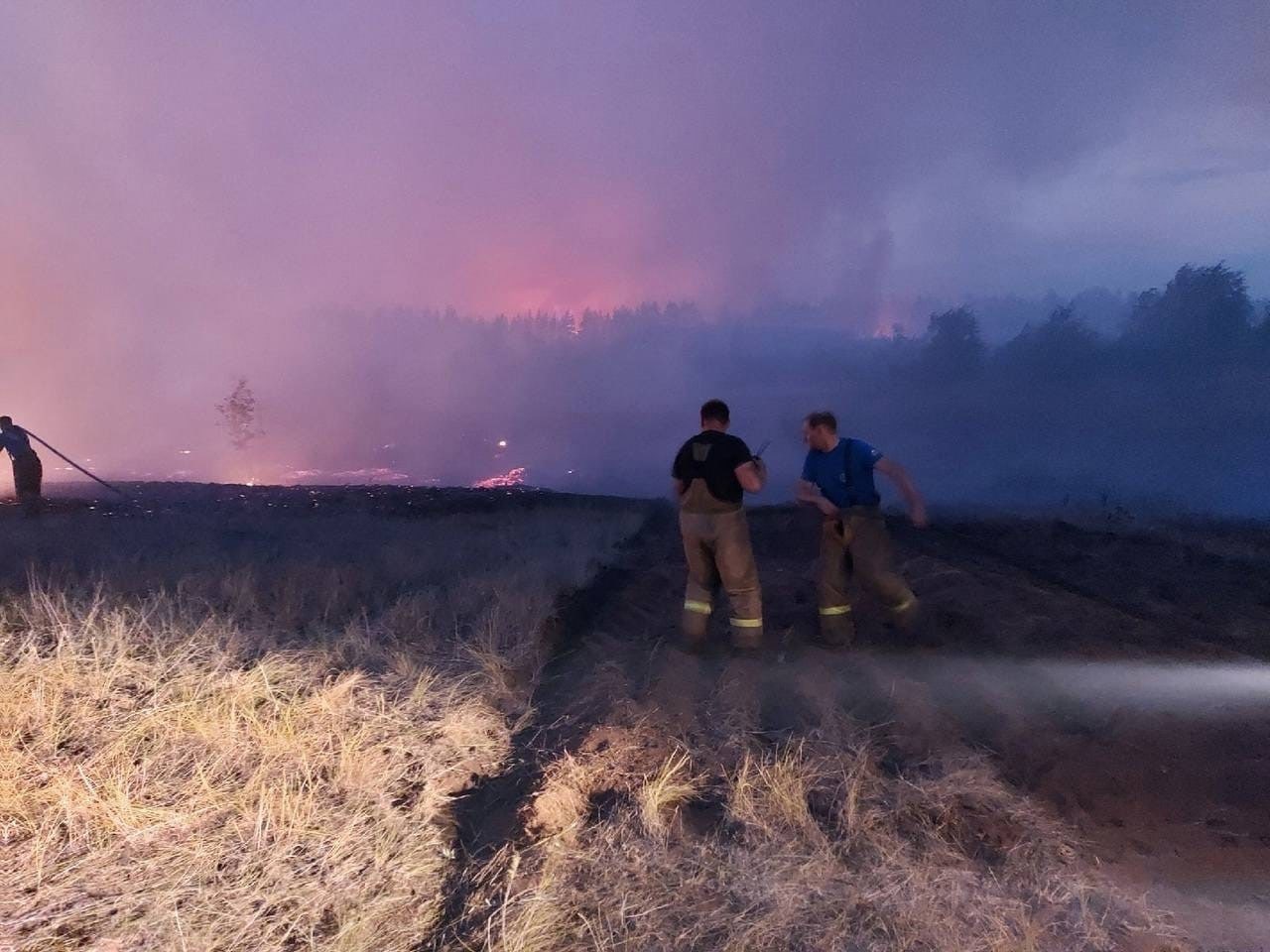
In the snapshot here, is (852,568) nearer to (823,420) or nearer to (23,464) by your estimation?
Result: (823,420)

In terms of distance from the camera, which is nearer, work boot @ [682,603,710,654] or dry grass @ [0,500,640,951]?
dry grass @ [0,500,640,951]

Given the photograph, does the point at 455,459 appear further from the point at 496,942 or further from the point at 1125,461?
the point at 496,942

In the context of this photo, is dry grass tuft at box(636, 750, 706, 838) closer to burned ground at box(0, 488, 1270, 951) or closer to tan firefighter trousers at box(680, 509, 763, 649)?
burned ground at box(0, 488, 1270, 951)

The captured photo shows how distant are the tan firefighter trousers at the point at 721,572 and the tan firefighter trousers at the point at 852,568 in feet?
2.14

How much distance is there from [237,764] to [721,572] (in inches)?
141

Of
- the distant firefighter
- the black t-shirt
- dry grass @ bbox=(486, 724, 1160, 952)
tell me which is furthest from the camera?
the distant firefighter

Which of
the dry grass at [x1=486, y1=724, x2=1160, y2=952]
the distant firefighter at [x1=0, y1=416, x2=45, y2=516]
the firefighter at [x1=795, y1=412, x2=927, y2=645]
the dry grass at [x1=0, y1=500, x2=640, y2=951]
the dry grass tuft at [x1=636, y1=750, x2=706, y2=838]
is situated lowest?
the dry grass at [x1=486, y1=724, x2=1160, y2=952]

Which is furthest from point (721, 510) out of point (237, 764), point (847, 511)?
point (237, 764)

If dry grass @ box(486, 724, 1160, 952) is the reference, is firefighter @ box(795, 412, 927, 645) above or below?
above

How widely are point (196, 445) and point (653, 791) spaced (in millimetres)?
136968

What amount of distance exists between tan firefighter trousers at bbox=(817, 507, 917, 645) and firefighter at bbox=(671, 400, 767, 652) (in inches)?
26.3

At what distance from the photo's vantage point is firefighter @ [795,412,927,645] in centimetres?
631

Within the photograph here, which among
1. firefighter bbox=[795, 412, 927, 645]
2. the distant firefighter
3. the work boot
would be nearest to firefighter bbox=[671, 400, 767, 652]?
the work boot

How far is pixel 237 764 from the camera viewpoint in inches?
162
